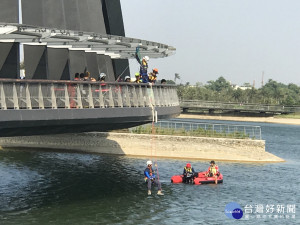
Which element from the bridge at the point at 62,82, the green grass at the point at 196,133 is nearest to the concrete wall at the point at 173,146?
the green grass at the point at 196,133

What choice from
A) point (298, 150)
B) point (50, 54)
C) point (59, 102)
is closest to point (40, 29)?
point (59, 102)

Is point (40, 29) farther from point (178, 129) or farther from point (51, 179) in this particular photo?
point (178, 129)

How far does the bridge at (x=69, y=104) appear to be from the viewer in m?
26.0

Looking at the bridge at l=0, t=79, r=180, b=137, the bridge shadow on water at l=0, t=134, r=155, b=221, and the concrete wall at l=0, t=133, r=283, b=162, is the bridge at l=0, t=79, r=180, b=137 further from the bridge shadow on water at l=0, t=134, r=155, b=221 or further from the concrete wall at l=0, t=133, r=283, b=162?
the concrete wall at l=0, t=133, r=283, b=162

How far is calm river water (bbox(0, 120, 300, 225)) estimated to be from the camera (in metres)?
30.5

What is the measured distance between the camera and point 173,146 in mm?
55281

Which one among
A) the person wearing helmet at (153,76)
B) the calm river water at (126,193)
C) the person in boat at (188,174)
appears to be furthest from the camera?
the person in boat at (188,174)

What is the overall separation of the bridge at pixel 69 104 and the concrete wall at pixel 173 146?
→ 17.9 metres

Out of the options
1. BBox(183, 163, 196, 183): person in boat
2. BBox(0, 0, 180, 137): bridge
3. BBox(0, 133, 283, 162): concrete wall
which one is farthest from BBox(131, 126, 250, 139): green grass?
BBox(183, 163, 196, 183): person in boat

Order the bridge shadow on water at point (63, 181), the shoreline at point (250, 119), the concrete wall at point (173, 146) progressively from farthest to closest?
the shoreline at point (250, 119) < the concrete wall at point (173, 146) < the bridge shadow on water at point (63, 181)

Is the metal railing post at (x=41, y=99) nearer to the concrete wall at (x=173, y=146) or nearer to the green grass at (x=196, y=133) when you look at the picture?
the concrete wall at (x=173, y=146)
